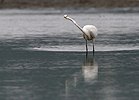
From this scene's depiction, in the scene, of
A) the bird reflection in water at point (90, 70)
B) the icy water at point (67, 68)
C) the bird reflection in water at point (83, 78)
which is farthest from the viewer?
the bird reflection in water at point (90, 70)

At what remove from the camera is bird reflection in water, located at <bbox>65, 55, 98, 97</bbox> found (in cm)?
1430

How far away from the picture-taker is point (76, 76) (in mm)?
15969

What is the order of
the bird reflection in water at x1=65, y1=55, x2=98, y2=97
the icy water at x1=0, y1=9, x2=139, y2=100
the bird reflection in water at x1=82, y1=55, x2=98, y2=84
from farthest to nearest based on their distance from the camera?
1. the bird reflection in water at x1=82, y1=55, x2=98, y2=84
2. the bird reflection in water at x1=65, y1=55, x2=98, y2=97
3. the icy water at x1=0, y1=9, x2=139, y2=100

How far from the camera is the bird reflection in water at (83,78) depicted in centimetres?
1430

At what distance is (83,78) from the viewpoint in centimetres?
1562

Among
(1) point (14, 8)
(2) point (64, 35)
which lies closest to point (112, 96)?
(2) point (64, 35)

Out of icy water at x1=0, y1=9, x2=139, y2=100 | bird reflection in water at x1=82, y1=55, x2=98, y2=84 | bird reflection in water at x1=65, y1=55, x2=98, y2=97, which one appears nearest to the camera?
icy water at x1=0, y1=9, x2=139, y2=100

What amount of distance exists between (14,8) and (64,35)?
29483 millimetres

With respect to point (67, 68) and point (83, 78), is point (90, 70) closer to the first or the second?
point (67, 68)

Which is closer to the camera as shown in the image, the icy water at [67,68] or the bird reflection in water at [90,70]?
the icy water at [67,68]

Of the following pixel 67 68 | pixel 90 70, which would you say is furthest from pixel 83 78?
pixel 67 68

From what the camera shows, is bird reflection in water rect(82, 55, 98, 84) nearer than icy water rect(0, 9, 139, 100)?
No

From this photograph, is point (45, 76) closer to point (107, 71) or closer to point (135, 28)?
point (107, 71)

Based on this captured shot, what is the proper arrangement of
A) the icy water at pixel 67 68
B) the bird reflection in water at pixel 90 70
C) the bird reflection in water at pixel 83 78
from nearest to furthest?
the icy water at pixel 67 68
the bird reflection in water at pixel 83 78
the bird reflection in water at pixel 90 70
